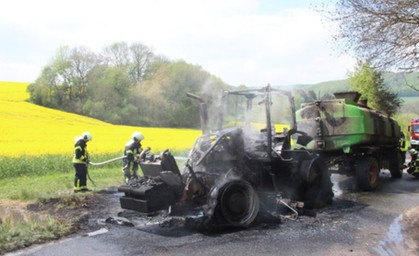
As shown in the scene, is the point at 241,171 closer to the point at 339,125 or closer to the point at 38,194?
the point at 339,125

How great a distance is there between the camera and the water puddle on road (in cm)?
517

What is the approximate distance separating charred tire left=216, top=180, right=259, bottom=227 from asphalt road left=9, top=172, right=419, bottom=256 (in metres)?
0.21

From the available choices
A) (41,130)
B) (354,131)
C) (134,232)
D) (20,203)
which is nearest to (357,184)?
(354,131)

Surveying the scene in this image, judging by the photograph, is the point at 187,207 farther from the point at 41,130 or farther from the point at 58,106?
the point at 58,106

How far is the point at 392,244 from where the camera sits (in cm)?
554

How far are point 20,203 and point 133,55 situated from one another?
54496mm

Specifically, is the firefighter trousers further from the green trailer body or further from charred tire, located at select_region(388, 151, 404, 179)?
charred tire, located at select_region(388, 151, 404, 179)

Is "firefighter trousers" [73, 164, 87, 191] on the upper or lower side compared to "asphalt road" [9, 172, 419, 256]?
upper

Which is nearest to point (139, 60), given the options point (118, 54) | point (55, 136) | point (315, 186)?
point (118, 54)

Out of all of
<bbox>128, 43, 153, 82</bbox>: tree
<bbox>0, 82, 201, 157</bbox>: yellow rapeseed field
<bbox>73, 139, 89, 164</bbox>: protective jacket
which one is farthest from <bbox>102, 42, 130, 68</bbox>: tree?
<bbox>73, 139, 89, 164</bbox>: protective jacket

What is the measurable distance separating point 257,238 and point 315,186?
272 centimetres

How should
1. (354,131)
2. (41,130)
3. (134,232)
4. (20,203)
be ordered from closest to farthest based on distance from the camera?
(134,232) → (20,203) → (354,131) → (41,130)

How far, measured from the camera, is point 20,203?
342 inches

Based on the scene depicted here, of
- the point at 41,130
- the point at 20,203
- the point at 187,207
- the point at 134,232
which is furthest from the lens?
the point at 41,130
